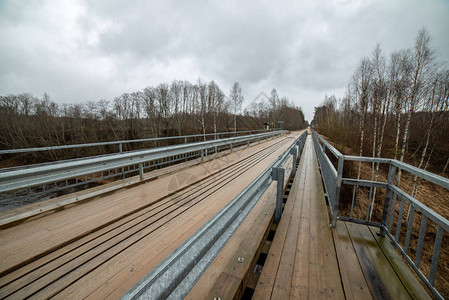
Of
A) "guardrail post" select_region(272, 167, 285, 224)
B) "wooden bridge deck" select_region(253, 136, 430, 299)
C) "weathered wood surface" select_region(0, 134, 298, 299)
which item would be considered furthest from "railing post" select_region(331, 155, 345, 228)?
"weathered wood surface" select_region(0, 134, 298, 299)

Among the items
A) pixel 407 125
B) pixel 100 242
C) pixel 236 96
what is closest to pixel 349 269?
pixel 100 242

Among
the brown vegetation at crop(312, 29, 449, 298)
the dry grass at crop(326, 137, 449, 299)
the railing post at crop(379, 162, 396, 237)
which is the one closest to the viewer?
the railing post at crop(379, 162, 396, 237)

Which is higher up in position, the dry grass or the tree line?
the tree line

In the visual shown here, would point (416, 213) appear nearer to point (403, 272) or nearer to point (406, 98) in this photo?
point (406, 98)

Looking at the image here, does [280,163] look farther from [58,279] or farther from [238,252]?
[58,279]

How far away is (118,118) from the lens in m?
34.7

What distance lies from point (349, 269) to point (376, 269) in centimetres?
32

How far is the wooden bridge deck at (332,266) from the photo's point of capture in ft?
5.72

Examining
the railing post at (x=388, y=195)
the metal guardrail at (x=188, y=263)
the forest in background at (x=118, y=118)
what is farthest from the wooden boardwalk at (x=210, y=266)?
the forest in background at (x=118, y=118)

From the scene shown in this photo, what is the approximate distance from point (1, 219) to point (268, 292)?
3.91m

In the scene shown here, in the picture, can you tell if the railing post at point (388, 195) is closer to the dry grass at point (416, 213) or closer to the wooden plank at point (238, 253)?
the wooden plank at point (238, 253)

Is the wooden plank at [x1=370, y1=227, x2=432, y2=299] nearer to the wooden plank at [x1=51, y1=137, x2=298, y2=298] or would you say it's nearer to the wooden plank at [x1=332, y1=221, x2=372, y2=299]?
the wooden plank at [x1=332, y1=221, x2=372, y2=299]

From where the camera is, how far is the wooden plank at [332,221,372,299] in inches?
68.1

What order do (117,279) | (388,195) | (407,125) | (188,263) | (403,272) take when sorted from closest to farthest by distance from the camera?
1. (188,263)
2. (117,279)
3. (403,272)
4. (388,195)
5. (407,125)
